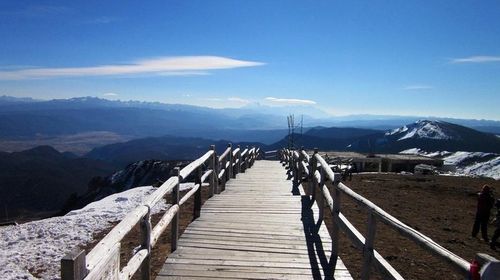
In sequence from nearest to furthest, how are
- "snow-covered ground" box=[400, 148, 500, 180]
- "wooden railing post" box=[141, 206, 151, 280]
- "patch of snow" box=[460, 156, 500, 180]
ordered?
"wooden railing post" box=[141, 206, 151, 280] → "patch of snow" box=[460, 156, 500, 180] → "snow-covered ground" box=[400, 148, 500, 180]

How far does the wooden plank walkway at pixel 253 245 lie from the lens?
6352 mm

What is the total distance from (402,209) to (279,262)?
10375 millimetres

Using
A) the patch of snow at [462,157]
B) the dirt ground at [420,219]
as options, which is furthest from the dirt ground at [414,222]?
the patch of snow at [462,157]

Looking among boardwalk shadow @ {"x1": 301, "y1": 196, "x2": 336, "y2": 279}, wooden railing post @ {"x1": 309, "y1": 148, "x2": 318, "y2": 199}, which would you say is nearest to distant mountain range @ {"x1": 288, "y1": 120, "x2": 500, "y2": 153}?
wooden railing post @ {"x1": 309, "y1": 148, "x2": 318, "y2": 199}

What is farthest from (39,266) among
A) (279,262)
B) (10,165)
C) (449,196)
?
(10,165)

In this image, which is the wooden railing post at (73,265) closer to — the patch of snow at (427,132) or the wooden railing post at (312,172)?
the wooden railing post at (312,172)

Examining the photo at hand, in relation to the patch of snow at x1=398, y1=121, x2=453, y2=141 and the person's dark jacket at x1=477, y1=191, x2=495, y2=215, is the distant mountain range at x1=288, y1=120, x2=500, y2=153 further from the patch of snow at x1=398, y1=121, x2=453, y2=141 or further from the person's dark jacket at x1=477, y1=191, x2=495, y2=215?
the person's dark jacket at x1=477, y1=191, x2=495, y2=215

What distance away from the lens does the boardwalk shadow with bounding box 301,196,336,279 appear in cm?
654

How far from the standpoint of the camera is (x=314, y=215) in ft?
32.8

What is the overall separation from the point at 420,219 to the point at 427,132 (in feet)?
530

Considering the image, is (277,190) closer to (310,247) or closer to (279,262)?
(310,247)

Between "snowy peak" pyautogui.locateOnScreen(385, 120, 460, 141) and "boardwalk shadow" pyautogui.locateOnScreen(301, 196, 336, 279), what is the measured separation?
157 m

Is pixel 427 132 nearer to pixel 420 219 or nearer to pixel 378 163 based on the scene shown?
pixel 378 163

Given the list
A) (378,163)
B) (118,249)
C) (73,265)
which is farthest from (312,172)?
(378,163)
